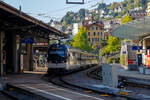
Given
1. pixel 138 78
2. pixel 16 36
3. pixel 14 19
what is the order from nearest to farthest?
1. pixel 14 19
2. pixel 138 78
3. pixel 16 36

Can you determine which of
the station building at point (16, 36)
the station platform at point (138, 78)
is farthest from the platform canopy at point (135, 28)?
the station building at point (16, 36)

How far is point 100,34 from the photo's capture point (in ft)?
383

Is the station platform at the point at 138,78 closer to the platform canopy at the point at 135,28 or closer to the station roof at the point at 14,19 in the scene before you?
the platform canopy at the point at 135,28

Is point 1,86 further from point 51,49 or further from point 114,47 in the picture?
point 114,47

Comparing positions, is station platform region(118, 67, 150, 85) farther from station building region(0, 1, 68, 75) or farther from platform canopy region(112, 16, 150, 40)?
station building region(0, 1, 68, 75)

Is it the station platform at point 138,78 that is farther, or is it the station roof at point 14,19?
the station platform at point 138,78

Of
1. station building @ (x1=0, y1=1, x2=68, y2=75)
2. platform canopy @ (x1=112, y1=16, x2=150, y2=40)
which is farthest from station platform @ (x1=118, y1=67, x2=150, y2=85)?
station building @ (x1=0, y1=1, x2=68, y2=75)

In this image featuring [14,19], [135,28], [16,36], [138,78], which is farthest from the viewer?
[135,28]

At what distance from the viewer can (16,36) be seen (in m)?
31.4

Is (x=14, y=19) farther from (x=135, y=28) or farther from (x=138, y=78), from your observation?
(x=135, y=28)

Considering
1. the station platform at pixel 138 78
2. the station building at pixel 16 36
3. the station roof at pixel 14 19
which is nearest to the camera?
the station roof at pixel 14 19

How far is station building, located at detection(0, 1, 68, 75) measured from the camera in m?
23.5

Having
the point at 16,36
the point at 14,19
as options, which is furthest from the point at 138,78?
the point at 16,36

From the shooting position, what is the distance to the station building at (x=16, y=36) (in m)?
23.5
